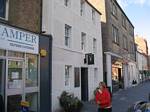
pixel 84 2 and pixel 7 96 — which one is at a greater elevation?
pixel 84 2

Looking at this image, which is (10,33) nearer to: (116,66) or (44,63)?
(44,63)

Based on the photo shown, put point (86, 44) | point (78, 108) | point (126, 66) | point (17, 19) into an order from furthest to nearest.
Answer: point (126, 66) < point (86, 44) < point (78, 108) < point (17, 19)

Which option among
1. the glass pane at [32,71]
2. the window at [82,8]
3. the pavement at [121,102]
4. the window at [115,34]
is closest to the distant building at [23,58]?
the glass pane at [32,71]

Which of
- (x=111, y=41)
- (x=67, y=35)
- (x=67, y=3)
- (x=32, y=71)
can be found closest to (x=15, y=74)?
(x=32, y=71)

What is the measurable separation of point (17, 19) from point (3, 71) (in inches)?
132

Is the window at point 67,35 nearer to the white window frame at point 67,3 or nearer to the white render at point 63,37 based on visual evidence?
the white render at point 63,37

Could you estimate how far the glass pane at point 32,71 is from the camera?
1385cm

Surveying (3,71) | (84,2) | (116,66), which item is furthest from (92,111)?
(116,66)

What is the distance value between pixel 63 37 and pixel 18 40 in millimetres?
4950

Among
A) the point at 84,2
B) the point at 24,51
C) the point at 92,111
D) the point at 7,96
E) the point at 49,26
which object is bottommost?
the point at 92,111

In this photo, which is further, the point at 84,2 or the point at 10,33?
the point at 84,2

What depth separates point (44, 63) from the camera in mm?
15102

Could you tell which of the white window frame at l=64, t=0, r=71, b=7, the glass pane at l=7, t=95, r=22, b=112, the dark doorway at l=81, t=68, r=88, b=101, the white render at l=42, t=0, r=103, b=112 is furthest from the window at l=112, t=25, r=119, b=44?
the glass pane at l=7, t=95, r=22, b=112

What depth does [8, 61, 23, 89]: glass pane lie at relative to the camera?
12.5 meters
